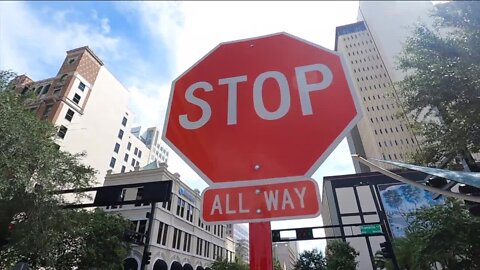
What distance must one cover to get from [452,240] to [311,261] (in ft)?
92.8

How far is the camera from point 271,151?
4.64 feet

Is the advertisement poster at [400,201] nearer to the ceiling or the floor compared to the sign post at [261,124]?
nearer to the ceiling

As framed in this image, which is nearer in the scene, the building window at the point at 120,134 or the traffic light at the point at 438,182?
the traffic light at the point at 438,182

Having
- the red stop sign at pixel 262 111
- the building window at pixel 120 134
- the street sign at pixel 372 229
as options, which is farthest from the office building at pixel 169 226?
the red stop sign at pixel 262 111

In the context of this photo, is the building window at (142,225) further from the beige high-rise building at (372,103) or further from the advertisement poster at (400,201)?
the beige high-rise building at (372,103)

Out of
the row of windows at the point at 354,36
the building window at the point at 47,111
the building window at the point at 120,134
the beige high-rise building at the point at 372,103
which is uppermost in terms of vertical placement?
the row of windows at the point at 354,36

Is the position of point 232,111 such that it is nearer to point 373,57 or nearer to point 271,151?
point 271,151

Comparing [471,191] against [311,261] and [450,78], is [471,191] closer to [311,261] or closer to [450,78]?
[450,78]

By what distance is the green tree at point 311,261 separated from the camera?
34.6m

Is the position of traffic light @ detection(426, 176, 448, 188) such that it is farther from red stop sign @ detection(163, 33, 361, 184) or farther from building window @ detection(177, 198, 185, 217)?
building window @ detection(177, 198, 185, 217)

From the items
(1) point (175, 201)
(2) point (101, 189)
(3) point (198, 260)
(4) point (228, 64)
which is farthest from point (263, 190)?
(3) point (198, 260)

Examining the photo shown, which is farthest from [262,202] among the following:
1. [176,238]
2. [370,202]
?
[370,202]

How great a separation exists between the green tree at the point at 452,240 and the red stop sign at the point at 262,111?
1241cm

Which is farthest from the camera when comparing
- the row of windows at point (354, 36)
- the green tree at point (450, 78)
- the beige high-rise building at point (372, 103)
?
the row of windows at point (354, 36)
